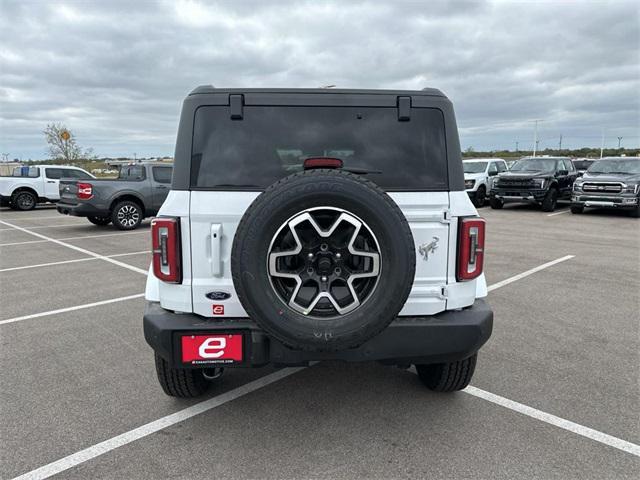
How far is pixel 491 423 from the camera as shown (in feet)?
9.50

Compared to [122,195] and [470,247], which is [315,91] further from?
[122,195]

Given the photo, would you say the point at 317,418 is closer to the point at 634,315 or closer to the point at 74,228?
the point at 634,315

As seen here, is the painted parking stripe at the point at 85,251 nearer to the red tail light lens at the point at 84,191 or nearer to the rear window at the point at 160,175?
the red tail light lens at the point at 84,191

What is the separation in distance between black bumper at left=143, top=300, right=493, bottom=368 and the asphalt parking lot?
20.8 inches

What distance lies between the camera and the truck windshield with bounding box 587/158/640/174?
595 inches

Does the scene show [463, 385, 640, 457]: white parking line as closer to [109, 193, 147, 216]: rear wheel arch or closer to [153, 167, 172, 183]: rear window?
[109, 193, 147, 216]: rear wheel arch

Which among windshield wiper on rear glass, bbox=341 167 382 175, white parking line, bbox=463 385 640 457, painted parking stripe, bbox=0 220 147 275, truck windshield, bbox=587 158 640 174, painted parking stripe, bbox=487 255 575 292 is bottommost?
white parking line, bbox=463 385 640 457

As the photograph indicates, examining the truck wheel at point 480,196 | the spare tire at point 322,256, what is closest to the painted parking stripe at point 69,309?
the spare tire at point 322,256

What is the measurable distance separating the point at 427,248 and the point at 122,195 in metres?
11.2

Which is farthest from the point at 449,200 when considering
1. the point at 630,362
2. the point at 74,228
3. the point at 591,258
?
the point at 74,228

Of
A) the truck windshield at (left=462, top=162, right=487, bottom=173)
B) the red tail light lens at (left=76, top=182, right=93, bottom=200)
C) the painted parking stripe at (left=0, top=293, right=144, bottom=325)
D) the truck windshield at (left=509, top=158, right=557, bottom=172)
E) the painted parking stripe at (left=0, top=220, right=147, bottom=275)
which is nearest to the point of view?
the painted parking stripe at (left=0, top=293, right=144, bottom=325)

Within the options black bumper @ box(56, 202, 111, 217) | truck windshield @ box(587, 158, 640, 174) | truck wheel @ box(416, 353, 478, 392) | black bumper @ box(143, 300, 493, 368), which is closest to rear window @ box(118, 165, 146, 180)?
black bumper @ box(56, 202, 111, 217)

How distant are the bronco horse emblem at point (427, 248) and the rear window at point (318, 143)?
316 millimetres

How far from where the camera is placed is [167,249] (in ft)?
8.52
